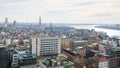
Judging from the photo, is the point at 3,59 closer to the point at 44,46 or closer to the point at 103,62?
the point at 44,46

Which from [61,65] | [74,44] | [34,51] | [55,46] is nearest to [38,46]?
[34,51]

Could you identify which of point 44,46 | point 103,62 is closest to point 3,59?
point 44,46

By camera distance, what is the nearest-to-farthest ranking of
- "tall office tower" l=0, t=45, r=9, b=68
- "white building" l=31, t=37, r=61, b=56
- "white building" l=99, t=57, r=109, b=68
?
"tall office tower" l=0, t=45, r=9, b=68 → "white building" l=99, t=57, r=109, b=68 → "white building" l=31, t=37, r=61, b=56

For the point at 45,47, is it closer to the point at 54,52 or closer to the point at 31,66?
the point at 54,52

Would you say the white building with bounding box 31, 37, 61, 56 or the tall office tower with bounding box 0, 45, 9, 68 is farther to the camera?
the white building with bounding box 31, 37, 61, 56

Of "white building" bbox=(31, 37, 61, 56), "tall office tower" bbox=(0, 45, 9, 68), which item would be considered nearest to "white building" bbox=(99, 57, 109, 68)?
"white building" bbox=(31, 37, 61, 56)

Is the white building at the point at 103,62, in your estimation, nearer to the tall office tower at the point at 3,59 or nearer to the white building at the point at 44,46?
the white building at the point at 44,46

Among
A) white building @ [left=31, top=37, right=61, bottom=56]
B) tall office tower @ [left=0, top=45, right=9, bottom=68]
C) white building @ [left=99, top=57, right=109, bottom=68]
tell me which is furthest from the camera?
white building @ [left=31, top=37, right=61, bottom=56]

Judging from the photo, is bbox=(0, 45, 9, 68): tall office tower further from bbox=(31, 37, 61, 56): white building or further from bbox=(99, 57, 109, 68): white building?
bbox=(99, 57, 109, 68): white building
